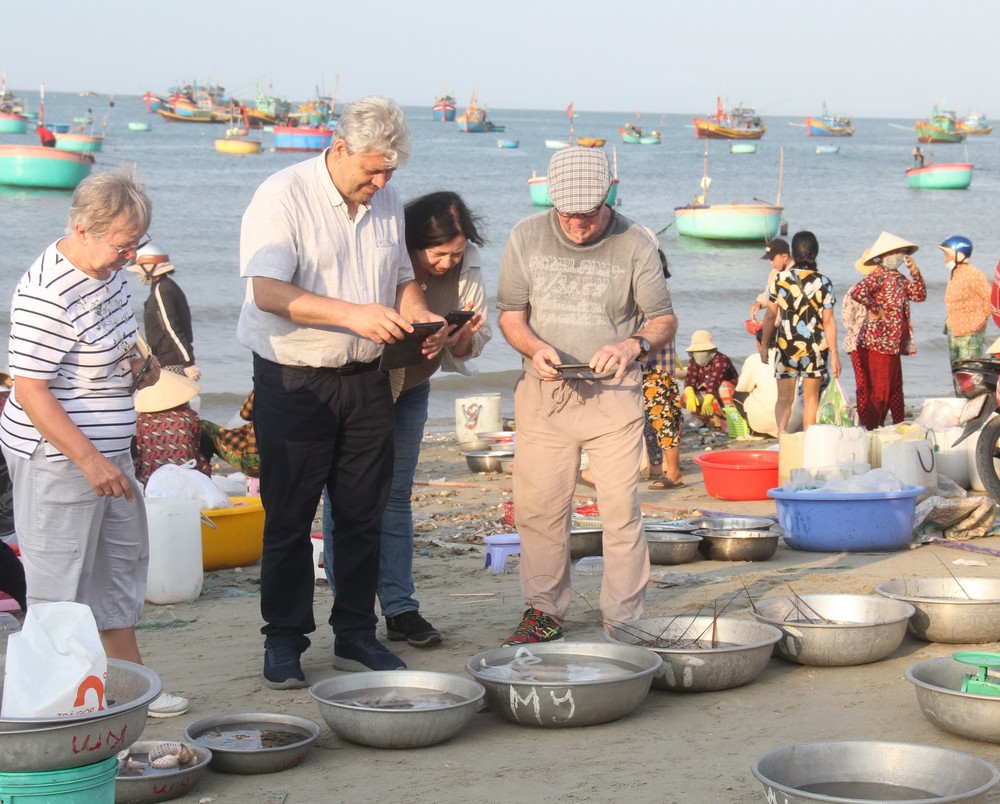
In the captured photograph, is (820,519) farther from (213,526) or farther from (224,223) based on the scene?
(224,223)

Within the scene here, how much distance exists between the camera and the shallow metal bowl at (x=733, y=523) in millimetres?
6793

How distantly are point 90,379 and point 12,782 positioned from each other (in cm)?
124

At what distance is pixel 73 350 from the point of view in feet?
12.2

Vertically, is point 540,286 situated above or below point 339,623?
above

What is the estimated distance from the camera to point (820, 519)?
6.57 m

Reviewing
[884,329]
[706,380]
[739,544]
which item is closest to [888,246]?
[884,329]

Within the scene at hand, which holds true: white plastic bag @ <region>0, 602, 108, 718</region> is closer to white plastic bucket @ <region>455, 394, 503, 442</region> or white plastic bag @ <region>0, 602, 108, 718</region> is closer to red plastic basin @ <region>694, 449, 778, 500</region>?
red plastic basin @ <region>694, 449, 778, 500</region>

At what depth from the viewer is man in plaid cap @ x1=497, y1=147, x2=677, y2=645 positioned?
4750 millimetres

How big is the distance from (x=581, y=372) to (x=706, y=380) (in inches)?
275

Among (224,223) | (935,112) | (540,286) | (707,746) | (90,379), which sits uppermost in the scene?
(935,112)

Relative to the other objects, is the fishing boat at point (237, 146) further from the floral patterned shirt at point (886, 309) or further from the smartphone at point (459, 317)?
the smartphone at point (459, 317)

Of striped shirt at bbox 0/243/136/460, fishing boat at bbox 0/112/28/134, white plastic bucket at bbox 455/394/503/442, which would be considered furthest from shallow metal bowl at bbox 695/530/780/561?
fishing boat at bbox 0/112/28/134

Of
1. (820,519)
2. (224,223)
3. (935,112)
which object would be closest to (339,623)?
(820,519)

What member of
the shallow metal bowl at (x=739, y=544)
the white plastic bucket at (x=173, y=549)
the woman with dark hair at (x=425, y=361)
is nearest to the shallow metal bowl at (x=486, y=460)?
the shallow metal bowl at (x=739, y=544)
